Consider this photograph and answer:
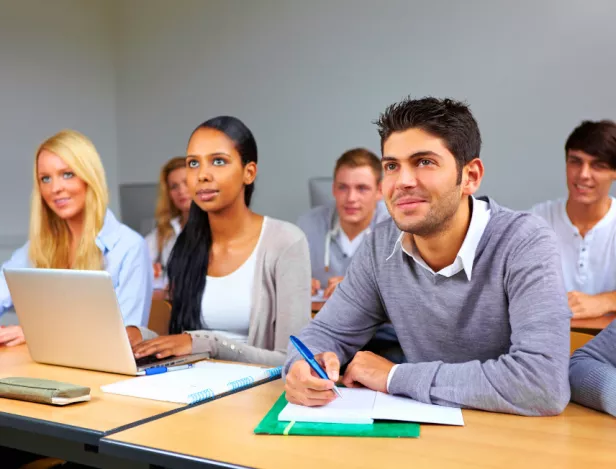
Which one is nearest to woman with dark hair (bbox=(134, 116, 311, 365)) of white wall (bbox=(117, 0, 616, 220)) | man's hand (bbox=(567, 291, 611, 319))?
man's hand (bbox=(567, 291, 611, 319))

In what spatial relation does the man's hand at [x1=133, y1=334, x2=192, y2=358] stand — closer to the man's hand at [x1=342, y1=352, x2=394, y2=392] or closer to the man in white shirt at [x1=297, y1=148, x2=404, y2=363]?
the man's hand at [x1=342, y1=352, x2=394, y2=392]

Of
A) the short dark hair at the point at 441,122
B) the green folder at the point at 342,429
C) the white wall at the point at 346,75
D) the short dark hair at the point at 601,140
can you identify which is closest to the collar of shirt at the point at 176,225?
the white wall at the point at 346,75

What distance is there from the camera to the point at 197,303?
97.3 inches

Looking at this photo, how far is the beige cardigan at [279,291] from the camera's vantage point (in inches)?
Answer: 93.5

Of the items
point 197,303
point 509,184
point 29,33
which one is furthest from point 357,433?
point 29,33

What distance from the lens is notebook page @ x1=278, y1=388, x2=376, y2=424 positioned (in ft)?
4.66

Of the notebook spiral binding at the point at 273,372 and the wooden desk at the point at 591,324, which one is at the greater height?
the notebook spiral binding at the point at 273,372

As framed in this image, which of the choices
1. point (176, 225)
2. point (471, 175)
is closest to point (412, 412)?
point (471, 175)

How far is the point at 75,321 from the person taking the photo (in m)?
1.91

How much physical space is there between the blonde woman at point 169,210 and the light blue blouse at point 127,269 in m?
1.99

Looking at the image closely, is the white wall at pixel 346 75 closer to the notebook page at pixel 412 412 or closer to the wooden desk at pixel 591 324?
the wooden desk at pixel 591 324

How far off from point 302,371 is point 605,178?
243cm

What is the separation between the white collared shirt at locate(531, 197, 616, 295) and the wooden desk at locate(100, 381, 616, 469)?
7.19 ft

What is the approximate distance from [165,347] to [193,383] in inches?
13.4
